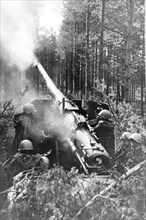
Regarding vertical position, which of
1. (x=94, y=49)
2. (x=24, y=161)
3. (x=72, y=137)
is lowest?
(x=24, y=161)

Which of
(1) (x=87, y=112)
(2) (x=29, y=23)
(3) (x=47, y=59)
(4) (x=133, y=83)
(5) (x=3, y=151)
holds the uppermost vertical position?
(2) (x=29, y=23)

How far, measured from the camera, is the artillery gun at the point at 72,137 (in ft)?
20.7

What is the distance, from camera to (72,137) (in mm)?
7203

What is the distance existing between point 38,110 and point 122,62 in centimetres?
275

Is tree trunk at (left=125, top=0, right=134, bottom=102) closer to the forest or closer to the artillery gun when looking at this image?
the forest

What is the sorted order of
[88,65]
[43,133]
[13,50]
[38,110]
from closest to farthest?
[43,133]
[38,110]
[13,50]
[88,65]

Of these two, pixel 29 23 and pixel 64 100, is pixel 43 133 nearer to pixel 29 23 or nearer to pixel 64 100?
pixel 64 100

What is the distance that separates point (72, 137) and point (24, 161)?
3.50 feet

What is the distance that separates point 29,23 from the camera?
350 inches

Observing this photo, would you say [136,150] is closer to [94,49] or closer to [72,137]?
[72,137]

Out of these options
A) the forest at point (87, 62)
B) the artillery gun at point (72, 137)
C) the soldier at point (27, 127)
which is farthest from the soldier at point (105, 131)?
the soldier at point (27, 127)

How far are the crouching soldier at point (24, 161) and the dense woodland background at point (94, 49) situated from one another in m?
2.42

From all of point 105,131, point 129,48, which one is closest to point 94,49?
point 129,48

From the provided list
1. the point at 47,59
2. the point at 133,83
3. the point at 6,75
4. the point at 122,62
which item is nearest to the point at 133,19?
the point at 122,62
